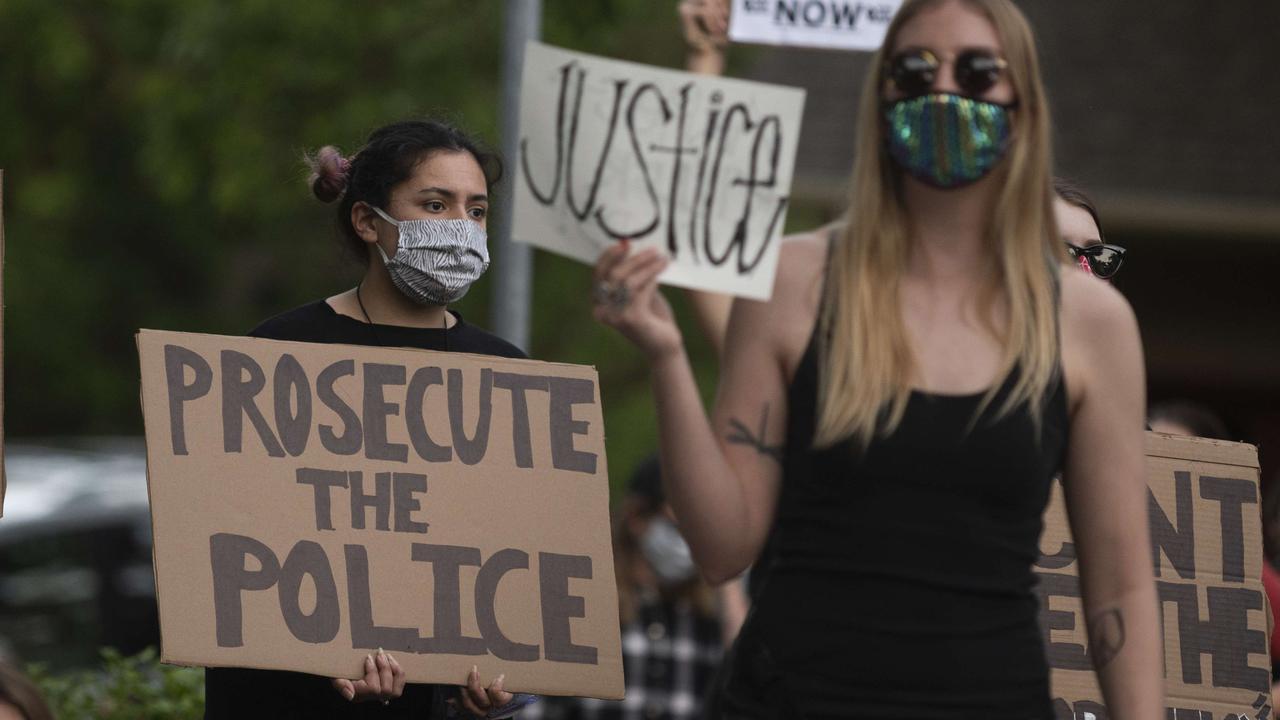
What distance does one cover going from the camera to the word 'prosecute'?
349 centimetres

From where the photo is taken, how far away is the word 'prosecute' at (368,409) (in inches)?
137

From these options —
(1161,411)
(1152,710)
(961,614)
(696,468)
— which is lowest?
(1161,411)

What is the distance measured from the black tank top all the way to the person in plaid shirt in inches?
146

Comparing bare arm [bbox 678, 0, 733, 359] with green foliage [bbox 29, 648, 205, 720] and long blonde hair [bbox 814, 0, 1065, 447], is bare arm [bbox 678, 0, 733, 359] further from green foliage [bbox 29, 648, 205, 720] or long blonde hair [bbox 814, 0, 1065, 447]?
green foliage [bbox 29, 648, 205, 720]

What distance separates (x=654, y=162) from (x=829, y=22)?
2.60 metres

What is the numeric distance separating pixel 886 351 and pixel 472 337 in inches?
55.0

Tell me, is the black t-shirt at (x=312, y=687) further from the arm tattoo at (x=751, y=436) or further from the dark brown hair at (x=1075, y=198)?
the dark brown hair at (x=1075, y=198)

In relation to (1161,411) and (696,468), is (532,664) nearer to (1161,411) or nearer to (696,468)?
(696,468)

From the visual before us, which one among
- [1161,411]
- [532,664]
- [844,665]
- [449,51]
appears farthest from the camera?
[449,51]

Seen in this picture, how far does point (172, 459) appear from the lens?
342cm

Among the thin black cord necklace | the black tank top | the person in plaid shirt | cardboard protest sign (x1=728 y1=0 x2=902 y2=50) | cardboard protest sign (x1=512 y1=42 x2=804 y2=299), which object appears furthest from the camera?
the person in plaid shirt

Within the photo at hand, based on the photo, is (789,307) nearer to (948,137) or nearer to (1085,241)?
(948,137)

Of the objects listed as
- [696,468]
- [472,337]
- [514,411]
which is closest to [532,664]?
[514,411]

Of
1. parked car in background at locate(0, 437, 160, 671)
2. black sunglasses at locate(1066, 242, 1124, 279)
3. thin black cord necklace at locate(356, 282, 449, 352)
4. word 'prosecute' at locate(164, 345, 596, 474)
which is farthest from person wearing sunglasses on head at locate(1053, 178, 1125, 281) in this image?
parked car in background at locate(0, 437, 160, 671)
